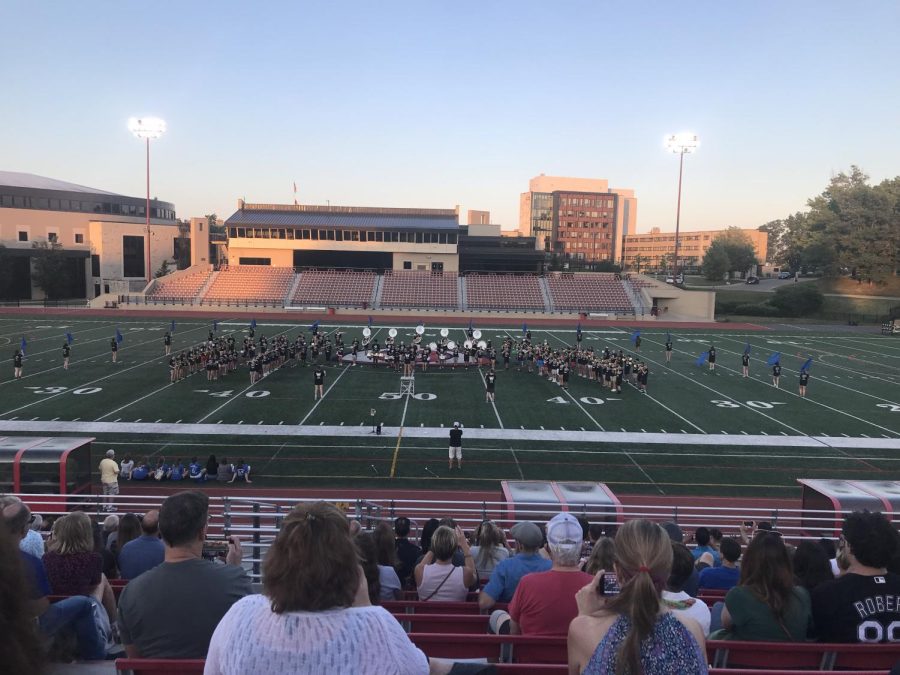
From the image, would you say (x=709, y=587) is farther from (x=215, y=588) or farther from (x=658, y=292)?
(x=658, y=292)

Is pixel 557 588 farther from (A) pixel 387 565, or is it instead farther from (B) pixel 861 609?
(A) pixel 387 565

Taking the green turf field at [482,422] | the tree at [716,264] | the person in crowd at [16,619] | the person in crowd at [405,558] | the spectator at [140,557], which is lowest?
the green turf field at [482,422]

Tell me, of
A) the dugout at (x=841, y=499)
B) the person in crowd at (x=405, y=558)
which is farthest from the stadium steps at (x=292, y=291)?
the person in crowd at (x=405, y=558)

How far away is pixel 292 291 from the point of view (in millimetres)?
61094

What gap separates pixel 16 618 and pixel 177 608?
1.73 meters

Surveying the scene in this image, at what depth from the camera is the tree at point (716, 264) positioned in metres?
82.9

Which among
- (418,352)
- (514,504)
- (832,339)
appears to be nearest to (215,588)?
(514,504)

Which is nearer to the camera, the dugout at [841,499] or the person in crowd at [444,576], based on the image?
the person in crowd at [444,576]

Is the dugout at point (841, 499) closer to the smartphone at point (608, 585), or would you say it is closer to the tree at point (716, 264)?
the smartphone at point (608, 585)

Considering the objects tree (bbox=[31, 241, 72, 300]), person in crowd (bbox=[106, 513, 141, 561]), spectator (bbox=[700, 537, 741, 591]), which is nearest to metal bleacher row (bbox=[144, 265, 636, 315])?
tree (bbox=[31, 241, 72, 300])

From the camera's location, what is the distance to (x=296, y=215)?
230ft

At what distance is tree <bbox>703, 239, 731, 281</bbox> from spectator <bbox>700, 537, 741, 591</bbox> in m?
83.3

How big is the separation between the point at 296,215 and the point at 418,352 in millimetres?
44355

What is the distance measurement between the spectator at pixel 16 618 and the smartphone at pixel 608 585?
2.31 metres
